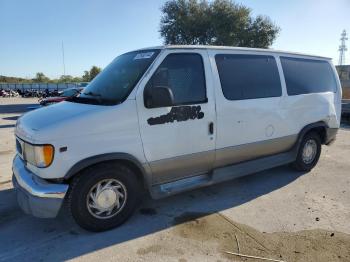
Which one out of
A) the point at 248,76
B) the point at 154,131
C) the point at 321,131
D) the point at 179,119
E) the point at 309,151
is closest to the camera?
the point at 154,131

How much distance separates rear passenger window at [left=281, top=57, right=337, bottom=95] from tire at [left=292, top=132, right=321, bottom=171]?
2.93 ft

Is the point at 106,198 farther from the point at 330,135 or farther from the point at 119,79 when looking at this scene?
the point at 330,135

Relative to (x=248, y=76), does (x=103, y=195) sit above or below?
below

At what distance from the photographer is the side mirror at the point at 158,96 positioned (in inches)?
149

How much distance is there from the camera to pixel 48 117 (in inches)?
149

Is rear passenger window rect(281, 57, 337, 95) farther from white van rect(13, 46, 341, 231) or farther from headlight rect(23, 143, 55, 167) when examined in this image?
headlight rect(23, 143, 55, 167)

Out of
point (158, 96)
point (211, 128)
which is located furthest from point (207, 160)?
point (158, 96)

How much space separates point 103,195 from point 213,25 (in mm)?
24530

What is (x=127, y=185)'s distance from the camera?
3979mm

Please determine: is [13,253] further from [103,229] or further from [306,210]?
[306,210]

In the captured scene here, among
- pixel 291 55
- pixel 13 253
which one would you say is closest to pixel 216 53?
pixel 291 55

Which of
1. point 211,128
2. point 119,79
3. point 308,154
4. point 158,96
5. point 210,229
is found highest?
point 119,79

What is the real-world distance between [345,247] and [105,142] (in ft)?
9.59

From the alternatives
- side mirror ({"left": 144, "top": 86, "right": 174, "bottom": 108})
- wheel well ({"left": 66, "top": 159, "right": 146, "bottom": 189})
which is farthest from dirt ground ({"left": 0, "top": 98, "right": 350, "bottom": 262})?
side mirror ({"left": 144, "top": 86, "right": 174, "bottom": 108})
